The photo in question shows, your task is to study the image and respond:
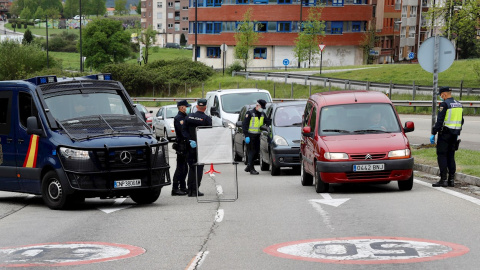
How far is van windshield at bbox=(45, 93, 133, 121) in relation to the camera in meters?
15.0

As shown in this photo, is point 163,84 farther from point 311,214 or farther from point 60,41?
point 60,41

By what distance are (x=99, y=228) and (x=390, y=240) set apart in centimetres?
404

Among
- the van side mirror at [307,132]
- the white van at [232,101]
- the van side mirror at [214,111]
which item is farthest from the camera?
the white van at [232,101]

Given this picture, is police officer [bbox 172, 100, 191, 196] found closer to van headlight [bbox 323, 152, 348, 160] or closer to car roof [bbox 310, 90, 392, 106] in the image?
van headlight [bbox 323, 152, 348, 160]

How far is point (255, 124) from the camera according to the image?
71.7 ft

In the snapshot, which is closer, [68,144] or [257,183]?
A: [68,144]

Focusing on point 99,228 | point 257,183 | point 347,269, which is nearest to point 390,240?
point 347,269

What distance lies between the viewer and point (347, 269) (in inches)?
331

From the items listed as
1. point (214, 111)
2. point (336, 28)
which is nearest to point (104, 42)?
point (336, 28)

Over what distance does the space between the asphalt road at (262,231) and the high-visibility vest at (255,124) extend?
519 centimetres

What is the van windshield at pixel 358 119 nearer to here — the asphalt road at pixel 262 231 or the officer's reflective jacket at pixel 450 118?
the officer's reflective jacket at pixel 450 118

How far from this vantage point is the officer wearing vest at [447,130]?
16.2 meters

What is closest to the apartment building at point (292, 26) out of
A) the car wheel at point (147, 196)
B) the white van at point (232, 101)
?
the white van at point (232, 101)

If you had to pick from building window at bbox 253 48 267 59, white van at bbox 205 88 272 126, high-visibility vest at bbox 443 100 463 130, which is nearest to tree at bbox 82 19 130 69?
building window at bbox 253 48 267 59
